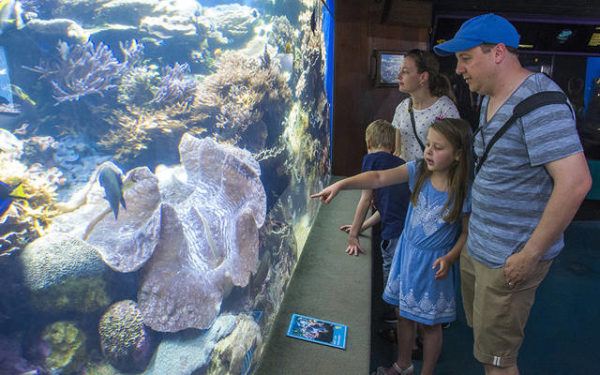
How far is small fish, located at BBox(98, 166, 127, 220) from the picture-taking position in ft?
3.09

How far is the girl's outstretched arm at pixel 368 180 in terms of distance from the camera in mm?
2160

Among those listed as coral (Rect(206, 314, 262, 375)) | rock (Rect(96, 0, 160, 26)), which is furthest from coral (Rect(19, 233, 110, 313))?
coral (Rect(206, 314, 262, 375))

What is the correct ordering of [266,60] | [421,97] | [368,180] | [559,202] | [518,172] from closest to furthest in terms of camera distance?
[559,202], [518,172], [266,60], [368,180], [421,97]

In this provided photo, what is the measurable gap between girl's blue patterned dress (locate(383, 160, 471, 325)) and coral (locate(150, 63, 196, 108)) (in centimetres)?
167

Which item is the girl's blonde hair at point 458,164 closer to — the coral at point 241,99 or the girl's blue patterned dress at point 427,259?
the girl's blue patterned dress at point 427,259

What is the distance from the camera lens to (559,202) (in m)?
1.74

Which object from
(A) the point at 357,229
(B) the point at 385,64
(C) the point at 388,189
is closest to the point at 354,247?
(A) the point at 357,229

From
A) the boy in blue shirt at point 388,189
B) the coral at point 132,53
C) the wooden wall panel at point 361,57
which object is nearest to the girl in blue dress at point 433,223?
the boy in blue shirt at point 388,189

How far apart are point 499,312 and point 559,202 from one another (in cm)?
62

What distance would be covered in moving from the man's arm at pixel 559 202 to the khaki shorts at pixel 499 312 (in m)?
0.16

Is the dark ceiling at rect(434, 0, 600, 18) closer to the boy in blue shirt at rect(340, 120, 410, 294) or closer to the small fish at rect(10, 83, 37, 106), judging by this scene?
the boy in blue shirt at rect(340, 120, 410, 294)

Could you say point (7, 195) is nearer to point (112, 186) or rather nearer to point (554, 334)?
point (112, 186)

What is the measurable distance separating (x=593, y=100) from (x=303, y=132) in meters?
7.27

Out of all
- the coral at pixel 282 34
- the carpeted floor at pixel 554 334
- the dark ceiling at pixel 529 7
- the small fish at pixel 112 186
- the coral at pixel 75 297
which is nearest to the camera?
the coral at pixel 75 297
